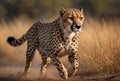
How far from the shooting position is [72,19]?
945 centimetres

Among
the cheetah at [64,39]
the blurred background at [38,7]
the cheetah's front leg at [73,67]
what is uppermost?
the blurred background at [38,7]

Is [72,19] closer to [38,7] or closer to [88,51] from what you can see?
[88,51]

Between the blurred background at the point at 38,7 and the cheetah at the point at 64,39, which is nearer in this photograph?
the cheetah at the point at 64,39

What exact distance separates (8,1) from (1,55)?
68.9 feet

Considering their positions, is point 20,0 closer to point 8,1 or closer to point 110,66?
point 8,1

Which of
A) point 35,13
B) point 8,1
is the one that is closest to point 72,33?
point 35,13

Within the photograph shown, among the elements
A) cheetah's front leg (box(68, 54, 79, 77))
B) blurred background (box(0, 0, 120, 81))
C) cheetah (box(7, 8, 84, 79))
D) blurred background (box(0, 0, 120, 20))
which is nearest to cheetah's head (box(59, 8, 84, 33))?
cheetah (box(7, 8, 84, 79))

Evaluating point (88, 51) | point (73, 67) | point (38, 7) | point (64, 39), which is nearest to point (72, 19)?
point (64, 39)

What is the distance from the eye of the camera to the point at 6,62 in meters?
15.1

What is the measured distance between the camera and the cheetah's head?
927cm

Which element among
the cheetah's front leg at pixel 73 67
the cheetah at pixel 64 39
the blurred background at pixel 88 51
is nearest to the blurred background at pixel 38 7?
the blurred background at pixel 88 51

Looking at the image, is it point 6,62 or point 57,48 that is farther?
point 6,62

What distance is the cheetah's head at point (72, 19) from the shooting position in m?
9.27

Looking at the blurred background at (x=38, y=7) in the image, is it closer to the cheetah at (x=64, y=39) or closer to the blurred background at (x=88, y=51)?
the blurred background at (x=88, y=51)
